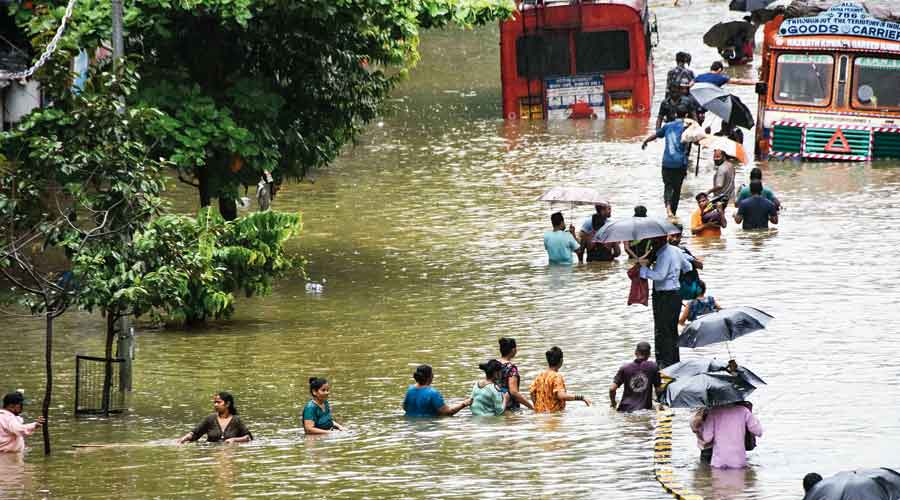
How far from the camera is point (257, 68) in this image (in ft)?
83.7

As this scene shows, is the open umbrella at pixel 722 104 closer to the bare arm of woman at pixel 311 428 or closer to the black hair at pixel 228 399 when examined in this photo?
the bare arm of woman at pixel 311 428

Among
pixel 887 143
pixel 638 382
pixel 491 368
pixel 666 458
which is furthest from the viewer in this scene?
pixel 887 143

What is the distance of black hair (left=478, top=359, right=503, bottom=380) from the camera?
56.0 feet

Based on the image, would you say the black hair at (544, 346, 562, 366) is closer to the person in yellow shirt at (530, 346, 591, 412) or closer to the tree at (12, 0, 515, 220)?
the person in yellow shirt at (530, 346, 591, 412)

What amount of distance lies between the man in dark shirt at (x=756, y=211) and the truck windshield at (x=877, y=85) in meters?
7.40

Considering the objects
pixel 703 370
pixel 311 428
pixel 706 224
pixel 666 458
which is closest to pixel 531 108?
pixel 706 224

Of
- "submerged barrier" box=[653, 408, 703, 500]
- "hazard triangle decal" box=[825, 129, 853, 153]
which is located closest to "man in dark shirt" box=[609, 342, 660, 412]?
"submerged barrier" box=[653, 408, 703, 500]

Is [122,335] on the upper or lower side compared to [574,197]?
lower

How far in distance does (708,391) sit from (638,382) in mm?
2910

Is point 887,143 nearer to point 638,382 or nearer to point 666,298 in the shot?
point 666,298

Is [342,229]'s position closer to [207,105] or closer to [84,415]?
[207,105]

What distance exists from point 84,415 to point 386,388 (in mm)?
2987

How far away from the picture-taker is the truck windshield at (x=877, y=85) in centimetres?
3350

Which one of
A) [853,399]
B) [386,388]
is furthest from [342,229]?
[853,399]
